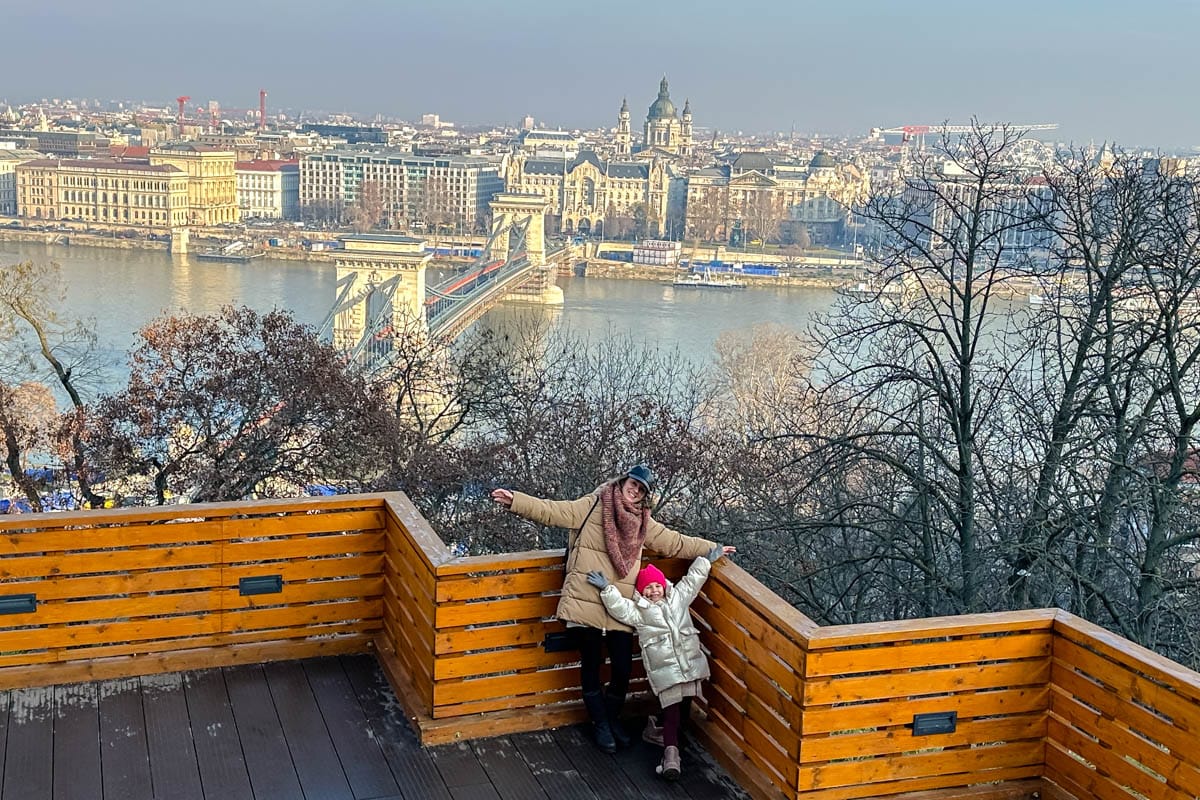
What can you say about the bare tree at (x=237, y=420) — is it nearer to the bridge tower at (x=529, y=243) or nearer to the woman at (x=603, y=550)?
the woman at (x=603, y=550)

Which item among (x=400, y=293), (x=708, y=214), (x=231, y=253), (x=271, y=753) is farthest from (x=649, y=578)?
(x=708, y=214)

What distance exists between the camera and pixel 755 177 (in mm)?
82125

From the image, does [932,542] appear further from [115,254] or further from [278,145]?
[278,145]

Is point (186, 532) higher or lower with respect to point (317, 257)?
higher

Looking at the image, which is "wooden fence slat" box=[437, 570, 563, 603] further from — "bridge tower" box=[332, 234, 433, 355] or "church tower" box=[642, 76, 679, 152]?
"church tower" box=[642, 76, 679, 152]

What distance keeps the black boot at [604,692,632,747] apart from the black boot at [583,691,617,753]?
2 cm

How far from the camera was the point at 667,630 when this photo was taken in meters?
2.78

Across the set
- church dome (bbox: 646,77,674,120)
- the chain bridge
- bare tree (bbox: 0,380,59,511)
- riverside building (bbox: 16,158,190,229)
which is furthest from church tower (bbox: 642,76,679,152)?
bare tree (bbox: 0,380,59,511)

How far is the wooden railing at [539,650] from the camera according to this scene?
245cm

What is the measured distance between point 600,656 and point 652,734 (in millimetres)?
215

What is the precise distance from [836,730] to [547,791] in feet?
2.08

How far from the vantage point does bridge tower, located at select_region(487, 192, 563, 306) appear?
41938 mm

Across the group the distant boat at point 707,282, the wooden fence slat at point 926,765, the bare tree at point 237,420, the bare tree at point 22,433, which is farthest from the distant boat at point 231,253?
the wooden fence slat at point 926,765

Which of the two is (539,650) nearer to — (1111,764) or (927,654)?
(927,654)
